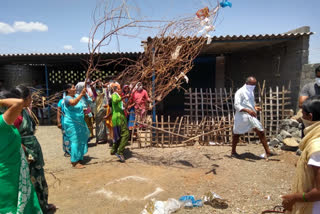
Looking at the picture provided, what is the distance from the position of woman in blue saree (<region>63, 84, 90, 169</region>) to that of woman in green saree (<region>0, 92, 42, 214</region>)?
2121 millimetres

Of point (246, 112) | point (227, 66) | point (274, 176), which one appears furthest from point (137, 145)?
point (227, 66)

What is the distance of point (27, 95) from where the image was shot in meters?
2.02

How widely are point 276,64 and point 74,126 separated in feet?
19.5

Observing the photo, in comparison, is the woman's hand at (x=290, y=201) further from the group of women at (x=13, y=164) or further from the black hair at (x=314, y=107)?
the group of women at (x=13, y=164)

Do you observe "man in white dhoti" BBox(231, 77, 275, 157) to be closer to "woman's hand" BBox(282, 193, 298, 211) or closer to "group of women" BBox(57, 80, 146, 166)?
"group of women" BBox(57, 80, 146, 166)

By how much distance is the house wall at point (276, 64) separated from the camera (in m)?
5.54

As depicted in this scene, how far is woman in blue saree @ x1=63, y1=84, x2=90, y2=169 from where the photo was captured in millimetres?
3975

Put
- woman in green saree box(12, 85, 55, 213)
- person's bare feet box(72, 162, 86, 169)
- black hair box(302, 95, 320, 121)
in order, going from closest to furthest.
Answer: black hair box(302, 95, 320, 121) < woman in green saree box(12, 85, 55, 213) < person's bare feet box(72, 162, 86, 169)

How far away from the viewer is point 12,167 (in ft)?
5.73

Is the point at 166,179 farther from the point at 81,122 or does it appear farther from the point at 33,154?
the point at 33,154

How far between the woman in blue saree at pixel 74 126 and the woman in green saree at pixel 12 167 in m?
2.12

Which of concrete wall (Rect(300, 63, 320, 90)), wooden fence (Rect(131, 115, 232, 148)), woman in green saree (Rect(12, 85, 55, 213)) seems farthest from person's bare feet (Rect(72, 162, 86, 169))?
concrete wall (Rect(300, 63, 320, 90))

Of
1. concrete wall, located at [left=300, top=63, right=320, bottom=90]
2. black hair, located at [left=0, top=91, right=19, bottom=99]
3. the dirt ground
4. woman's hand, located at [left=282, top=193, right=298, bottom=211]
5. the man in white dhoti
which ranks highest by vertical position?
concrete wall, located at [left=300, top=63, right=320, bottom=90]

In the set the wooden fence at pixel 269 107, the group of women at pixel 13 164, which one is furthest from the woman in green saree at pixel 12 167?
the wooden fence at pixel 269 107
